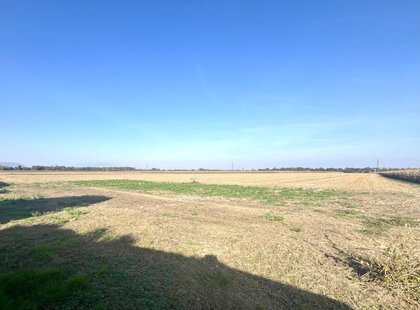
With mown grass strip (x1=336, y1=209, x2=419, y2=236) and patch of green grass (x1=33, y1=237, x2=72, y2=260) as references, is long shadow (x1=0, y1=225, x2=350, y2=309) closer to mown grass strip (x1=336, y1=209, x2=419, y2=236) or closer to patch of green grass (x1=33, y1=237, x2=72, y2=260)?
patch of green grass (x1=33, y1=237, x2=72, y2=260)

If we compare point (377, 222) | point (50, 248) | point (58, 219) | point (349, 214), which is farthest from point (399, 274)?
point (58, 219)

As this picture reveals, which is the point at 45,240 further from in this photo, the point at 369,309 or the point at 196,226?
the point at 369,309

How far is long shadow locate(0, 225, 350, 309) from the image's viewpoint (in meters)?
5.21

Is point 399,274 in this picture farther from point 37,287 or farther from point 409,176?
point 409,176

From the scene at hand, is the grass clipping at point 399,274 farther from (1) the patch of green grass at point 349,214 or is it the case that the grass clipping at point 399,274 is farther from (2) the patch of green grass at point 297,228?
(1) the patch of green grass at point 349,214

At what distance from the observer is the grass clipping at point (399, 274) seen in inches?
233

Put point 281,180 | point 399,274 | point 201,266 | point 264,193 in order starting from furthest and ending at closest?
point 281,180 → point 264,193 → point 201,266 → point 399,274

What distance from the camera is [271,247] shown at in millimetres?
8492

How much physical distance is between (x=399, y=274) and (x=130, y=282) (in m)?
5.94

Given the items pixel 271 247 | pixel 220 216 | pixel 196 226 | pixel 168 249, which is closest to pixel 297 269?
pixel 271 247

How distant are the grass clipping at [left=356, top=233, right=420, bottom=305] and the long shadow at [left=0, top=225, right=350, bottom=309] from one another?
1.42 m

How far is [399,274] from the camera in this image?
627 cm

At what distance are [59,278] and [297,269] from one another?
5.51 m

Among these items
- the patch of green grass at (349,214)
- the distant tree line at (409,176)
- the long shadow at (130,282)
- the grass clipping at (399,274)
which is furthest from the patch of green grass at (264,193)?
the distant tree line at (409,176)
